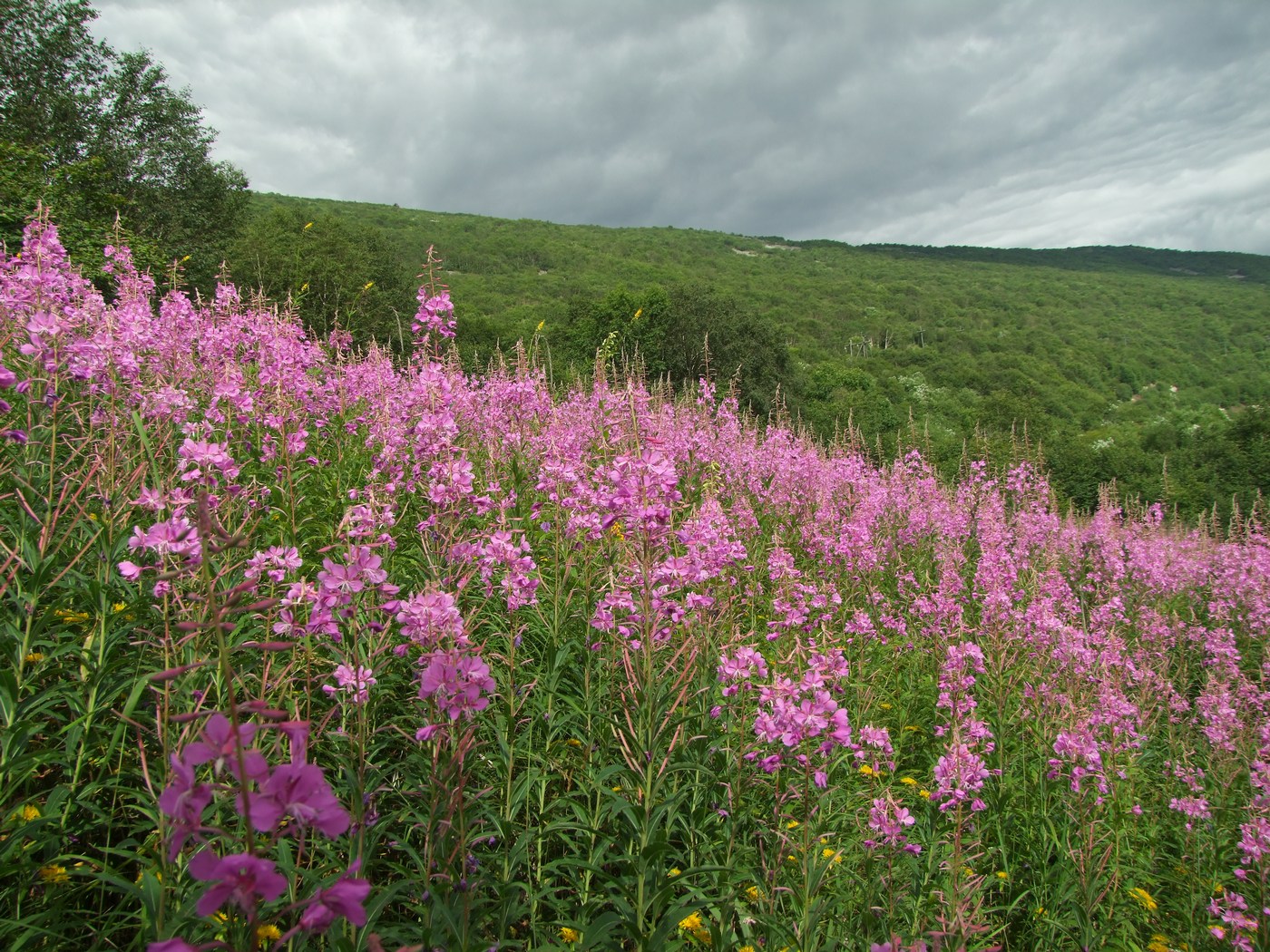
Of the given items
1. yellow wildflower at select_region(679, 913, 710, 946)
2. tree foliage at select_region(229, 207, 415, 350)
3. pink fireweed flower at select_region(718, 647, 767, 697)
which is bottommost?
yellow wildflower at select_region(679, 913, 710, 946)

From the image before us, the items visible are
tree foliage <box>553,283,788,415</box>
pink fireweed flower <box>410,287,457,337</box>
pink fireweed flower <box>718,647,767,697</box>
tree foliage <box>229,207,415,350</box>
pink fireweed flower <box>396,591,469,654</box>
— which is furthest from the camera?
tree foliage <box>553,283,788,415</box>

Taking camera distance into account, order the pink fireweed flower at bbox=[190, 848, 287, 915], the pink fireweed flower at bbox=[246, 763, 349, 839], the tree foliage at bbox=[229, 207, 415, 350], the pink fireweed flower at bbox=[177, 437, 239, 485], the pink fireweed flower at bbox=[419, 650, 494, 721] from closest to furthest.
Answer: the pink fireweed flower at bbox=[190, 848, 287, 915] → the pink fireweed flower at bbox=[246, 763, 349, 839] → the pink fireweed flower at bbox=[419, 650, 494, 721] → the pink fireweed flower at bbox=[177, 437, 239, 485] → the tree foliage at bbox=[229, 207, 415, 350]

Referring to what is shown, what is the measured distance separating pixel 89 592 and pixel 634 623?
2.54 metres

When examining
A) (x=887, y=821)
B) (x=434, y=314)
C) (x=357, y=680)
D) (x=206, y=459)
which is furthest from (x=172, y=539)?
(x=887, y=821)

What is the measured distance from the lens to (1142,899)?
12.7 ft

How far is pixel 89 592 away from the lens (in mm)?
3039

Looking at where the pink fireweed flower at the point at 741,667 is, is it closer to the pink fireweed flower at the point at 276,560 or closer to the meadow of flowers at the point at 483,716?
the meadow of flowers at the point at 483,716

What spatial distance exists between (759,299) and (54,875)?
93.1 m

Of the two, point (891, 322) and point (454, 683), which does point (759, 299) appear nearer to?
point (891, 322)

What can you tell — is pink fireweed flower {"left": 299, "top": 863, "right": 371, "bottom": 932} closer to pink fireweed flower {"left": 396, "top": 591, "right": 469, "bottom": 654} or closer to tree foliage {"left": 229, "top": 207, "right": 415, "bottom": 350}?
pink fireweed flower {"left": 396, "top": 591, "right": 469, "bottom": 654}

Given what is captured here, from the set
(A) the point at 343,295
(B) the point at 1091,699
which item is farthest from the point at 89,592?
(A) the point at 343,295

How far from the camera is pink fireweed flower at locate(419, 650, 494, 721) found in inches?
70.3

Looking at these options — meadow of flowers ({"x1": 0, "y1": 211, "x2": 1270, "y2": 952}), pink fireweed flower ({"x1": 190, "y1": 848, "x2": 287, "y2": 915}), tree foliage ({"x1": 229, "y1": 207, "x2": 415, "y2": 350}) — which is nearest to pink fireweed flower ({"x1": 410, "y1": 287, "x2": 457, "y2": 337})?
meadow of flowers ({"x1": 0, "y1": 211, "x2": 1270, "y2": 952})

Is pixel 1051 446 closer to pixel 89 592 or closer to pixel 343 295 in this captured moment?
pixel 343 295
